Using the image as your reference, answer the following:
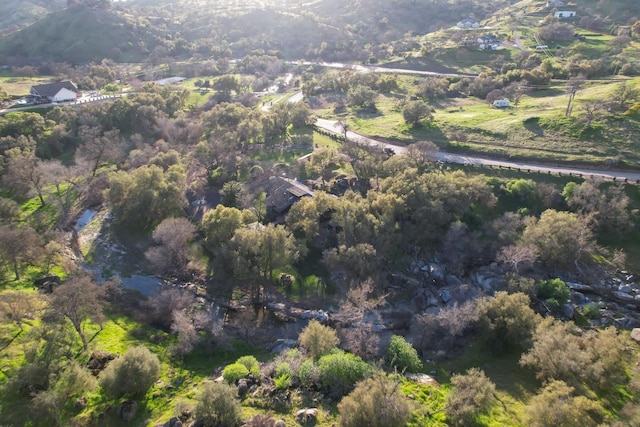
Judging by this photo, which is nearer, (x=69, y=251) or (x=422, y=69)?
(x=69, y=251)

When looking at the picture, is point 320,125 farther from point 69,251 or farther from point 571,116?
point 69,251

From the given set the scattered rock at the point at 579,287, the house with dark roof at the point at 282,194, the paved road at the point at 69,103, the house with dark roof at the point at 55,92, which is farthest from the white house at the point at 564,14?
the house with dark roof at the point at 55,92

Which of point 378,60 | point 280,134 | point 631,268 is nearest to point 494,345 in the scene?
point 631,268

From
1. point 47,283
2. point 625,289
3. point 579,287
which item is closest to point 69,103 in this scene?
point 47,283

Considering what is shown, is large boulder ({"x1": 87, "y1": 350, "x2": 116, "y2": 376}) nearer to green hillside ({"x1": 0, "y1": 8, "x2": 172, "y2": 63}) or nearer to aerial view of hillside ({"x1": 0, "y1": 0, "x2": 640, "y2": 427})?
aerial view of hillside ({"x1": 0, "y1": 0, "x2": 640, "y2": 427})

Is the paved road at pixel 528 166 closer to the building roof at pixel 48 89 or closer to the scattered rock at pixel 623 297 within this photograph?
the scattered rock at pixel 623 297

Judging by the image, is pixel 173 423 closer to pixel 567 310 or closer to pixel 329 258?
pixel 329 258
